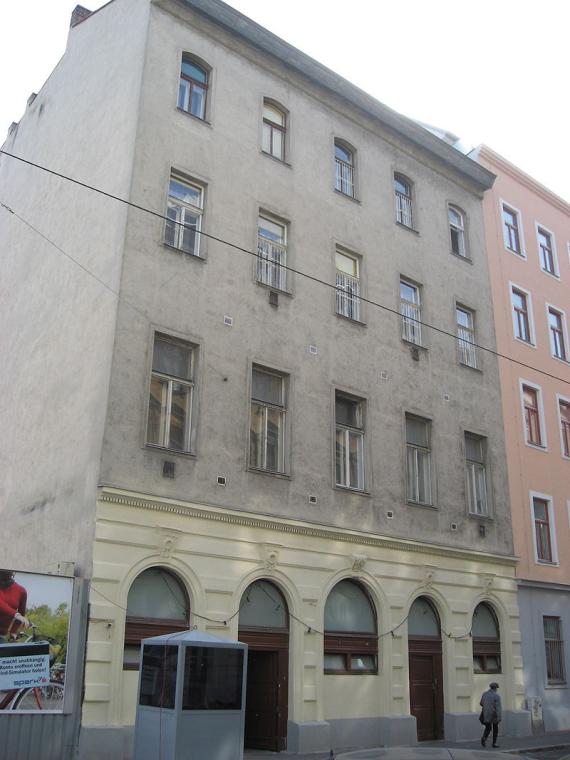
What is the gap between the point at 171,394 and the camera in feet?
54.4

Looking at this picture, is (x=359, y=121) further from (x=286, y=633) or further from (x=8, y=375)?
(x=286, y=633)

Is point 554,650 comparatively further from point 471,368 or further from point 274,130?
point 274,130

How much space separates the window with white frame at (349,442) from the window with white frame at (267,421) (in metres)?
1.77

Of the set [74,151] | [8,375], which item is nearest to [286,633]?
[8,375]

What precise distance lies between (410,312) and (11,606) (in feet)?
45.2

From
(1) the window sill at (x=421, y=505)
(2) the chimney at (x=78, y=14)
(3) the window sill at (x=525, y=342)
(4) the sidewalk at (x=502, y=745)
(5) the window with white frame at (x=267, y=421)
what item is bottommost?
(4) the sidewalk at (x=502, y=745)

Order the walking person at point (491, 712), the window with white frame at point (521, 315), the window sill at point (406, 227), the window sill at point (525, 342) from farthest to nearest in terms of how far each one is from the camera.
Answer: the window with white frame at point (521, 315)
the window sill at point (525, 342)
the window sill at point (406, 227)
the walking person at point (491, 712)

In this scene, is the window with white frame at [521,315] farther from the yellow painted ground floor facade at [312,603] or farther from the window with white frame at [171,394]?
the window with white frame at [171,394]

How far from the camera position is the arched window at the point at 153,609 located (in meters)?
14.7

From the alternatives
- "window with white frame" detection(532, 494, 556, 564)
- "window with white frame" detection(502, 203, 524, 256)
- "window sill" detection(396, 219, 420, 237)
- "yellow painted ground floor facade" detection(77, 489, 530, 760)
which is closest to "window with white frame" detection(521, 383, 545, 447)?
"window with white frame" detection(532, 494, 556, 564)

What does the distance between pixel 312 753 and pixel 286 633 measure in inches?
94.8

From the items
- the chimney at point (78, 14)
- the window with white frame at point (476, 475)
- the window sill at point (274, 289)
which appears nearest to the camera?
the window sill at point (274, 289)

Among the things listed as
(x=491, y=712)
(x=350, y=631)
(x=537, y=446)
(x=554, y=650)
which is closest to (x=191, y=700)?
(x=350, y=631)

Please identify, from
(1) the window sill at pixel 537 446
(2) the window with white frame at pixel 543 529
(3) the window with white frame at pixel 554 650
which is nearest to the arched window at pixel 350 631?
(3) the window with white frame at pixel 554 650
